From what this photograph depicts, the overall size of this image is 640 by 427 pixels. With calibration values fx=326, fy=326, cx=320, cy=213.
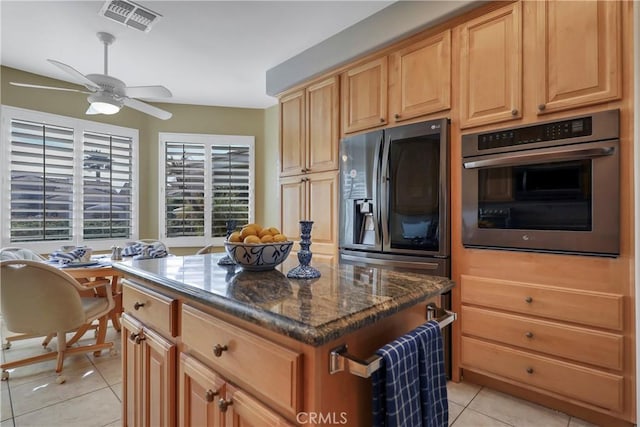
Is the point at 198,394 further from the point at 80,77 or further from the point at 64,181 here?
the point at 64,181

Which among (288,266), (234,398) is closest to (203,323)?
(234,398)

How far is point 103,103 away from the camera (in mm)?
2754

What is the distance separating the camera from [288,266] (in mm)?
1501

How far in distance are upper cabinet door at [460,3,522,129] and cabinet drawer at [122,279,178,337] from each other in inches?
78.1

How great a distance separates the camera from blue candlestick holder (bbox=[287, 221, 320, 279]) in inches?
45.5

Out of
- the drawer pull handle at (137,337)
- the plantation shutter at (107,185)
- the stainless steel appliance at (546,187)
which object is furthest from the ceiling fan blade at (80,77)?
the stainless steel appliance at (546,187)

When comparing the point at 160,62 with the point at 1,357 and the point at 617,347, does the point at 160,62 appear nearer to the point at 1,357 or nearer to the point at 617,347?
the point at 1,357

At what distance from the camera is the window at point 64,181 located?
348 cm

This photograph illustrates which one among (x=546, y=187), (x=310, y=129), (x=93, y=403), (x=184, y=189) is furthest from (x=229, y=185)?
(x=546, y=187)

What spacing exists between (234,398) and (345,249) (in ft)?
6.30

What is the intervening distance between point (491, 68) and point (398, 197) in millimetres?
990

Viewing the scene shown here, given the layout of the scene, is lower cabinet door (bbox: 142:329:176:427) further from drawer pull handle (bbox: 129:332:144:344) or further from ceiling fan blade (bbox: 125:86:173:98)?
ceiling fan blade (bbox: 125:86:173:98)

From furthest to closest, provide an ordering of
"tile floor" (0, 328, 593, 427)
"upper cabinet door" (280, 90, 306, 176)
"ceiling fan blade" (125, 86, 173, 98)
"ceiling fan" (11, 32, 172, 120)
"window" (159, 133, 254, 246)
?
"window" (159, 133, 254, 246), "upper cabinet door" (280, 90, 306, 176), "ceiling fan blade" (125, 86, 173, 98), "ceiling fan" (11, 32, 172, 120), "tile floor" (0, 328, 593, 427)

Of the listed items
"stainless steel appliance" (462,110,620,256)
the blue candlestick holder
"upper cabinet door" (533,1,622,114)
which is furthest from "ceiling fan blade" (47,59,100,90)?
"upper cabinet door" (533,1,622,114)
